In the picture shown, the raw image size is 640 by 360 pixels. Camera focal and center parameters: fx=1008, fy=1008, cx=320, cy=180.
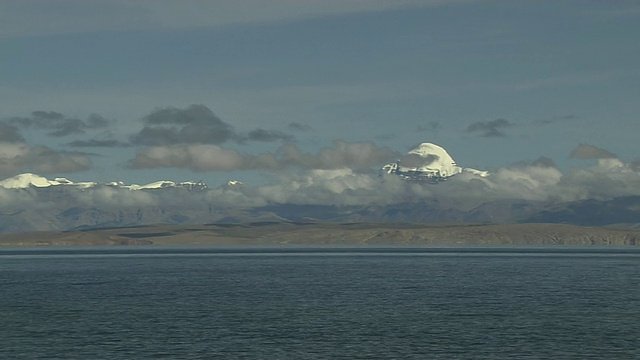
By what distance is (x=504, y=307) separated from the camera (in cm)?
13800

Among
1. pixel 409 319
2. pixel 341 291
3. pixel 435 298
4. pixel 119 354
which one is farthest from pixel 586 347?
pixel 341 291

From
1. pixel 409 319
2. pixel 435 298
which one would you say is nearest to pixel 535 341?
pixel 409 319

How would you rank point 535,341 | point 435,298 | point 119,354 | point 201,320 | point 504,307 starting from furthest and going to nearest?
point 435,298, point 504,307, point 201,320, point 535,341, point 119,354

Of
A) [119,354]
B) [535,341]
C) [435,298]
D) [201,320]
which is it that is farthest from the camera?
[435,298]

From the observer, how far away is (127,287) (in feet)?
627

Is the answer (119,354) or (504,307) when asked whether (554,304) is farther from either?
(119,354)

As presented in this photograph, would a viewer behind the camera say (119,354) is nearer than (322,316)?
Yes

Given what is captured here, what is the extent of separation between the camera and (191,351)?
305ft

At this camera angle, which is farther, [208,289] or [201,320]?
[208,289]

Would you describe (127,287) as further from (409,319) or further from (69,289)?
(409,319)

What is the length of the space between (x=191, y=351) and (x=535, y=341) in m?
34.0

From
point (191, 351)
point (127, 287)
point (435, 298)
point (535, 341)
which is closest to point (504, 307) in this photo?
point (435, 298)

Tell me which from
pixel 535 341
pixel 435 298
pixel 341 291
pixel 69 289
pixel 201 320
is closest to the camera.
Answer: pixel 535 341

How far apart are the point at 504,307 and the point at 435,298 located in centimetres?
1915
